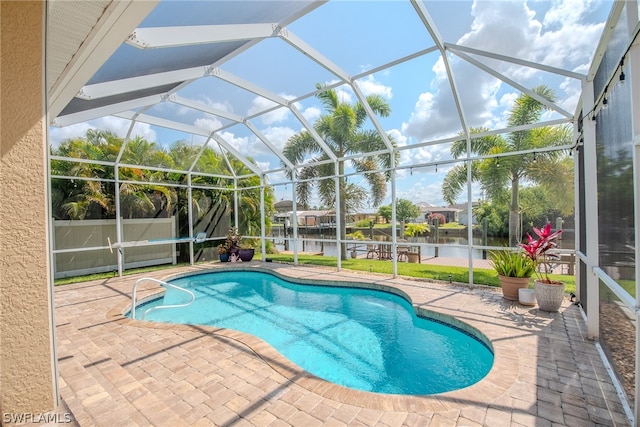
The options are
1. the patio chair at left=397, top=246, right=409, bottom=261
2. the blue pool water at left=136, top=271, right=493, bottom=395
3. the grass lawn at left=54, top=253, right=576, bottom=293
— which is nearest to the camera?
the blue pool water at left=136, top=271, right=493, bottom=395

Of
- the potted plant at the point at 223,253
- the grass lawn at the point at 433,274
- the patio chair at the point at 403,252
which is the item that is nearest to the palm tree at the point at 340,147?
the patio chair at the point at 403,252

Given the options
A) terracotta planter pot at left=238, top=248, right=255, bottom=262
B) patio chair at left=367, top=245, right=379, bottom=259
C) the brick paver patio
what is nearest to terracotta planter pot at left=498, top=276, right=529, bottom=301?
the brick paver patio

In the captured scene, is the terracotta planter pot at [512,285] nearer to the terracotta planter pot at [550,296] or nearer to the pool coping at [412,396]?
the terracotta planter pot at [550,296]

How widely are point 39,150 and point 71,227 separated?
31.7 feet

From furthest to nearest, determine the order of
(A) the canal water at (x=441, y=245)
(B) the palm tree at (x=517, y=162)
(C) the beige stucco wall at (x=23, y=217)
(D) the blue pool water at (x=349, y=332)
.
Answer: (A) the canal water at (x=441, y=245)
(B) the palm tree at (x=517, y=162)
(D) the blue pool water at (x=349, y=332)
(C) the beige stucco wall at (x=23, y=217)

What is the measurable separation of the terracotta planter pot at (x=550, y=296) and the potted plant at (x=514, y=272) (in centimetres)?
59

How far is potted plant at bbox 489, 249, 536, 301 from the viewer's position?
6031mm

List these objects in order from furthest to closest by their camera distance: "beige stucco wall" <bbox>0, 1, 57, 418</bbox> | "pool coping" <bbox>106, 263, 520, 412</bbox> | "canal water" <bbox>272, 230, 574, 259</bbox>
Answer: "canal water" <bbox>272, 230, 574, 259</bbox> < "pool coping" <bbox>106, 263, 520, 412</bbox> < "beige stucco wall" <bbox>0, 1, 57, 418</bbox>

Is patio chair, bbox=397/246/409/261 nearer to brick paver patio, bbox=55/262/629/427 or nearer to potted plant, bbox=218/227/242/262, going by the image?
potted plant, bbox=218/227/242/262

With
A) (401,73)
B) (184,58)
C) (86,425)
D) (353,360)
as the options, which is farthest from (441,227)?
(86,425)

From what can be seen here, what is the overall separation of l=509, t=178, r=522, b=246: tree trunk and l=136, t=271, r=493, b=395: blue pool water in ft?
10.5

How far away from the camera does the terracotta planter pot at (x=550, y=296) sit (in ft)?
17.3

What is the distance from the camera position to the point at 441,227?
428 inches

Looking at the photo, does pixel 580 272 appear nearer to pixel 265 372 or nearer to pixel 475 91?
pixel 475 91
